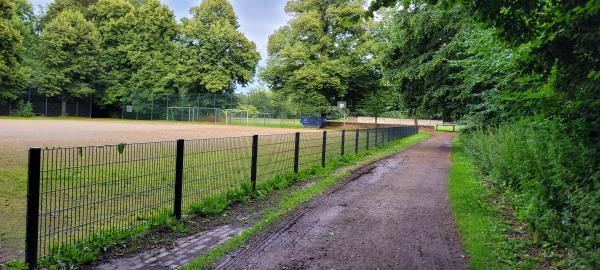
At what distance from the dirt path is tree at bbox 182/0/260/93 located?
159ft

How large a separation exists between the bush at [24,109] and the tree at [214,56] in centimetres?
1746

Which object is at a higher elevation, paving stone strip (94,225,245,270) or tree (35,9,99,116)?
tree (35,9,99,116)

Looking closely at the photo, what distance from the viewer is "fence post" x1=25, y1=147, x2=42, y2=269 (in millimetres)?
3861

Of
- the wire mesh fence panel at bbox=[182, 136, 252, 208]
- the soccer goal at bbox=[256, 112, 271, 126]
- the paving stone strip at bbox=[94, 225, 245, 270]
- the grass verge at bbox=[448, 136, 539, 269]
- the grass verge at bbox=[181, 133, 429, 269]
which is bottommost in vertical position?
the paving stone strip at bbox=[94, 225, 245, 270]

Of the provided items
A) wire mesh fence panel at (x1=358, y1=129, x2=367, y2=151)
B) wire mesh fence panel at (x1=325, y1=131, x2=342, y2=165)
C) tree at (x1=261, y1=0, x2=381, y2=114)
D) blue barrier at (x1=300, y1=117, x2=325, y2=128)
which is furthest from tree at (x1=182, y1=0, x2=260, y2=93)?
wire mesh fence panel at (x1=325, y1=131, x2=342, y2=165)

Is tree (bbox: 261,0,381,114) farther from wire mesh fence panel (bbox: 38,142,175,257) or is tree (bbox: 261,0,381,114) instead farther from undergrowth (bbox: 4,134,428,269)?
wire mesh fence panel (bbox: 38,142,175,257)

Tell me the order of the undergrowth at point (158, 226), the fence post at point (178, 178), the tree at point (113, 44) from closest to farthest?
the undergrowth at point (158, 226) < the fence post at point (178, 178) < the tree at point (113, 44)

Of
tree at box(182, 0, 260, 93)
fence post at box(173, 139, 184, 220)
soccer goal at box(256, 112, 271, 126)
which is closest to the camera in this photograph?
fence post at box(173, 139, 184, 220)

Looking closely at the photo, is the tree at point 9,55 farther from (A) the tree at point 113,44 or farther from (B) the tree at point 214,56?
(B) the tree at point 214,56

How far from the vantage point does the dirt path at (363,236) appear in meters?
4.43

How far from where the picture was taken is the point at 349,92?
5244 cm

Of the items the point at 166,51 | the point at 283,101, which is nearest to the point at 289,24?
the point at 283,101

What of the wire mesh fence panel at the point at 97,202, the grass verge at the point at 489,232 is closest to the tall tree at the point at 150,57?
the wire mesh fence panel at the point at 97,202

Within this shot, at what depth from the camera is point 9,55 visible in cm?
3691
